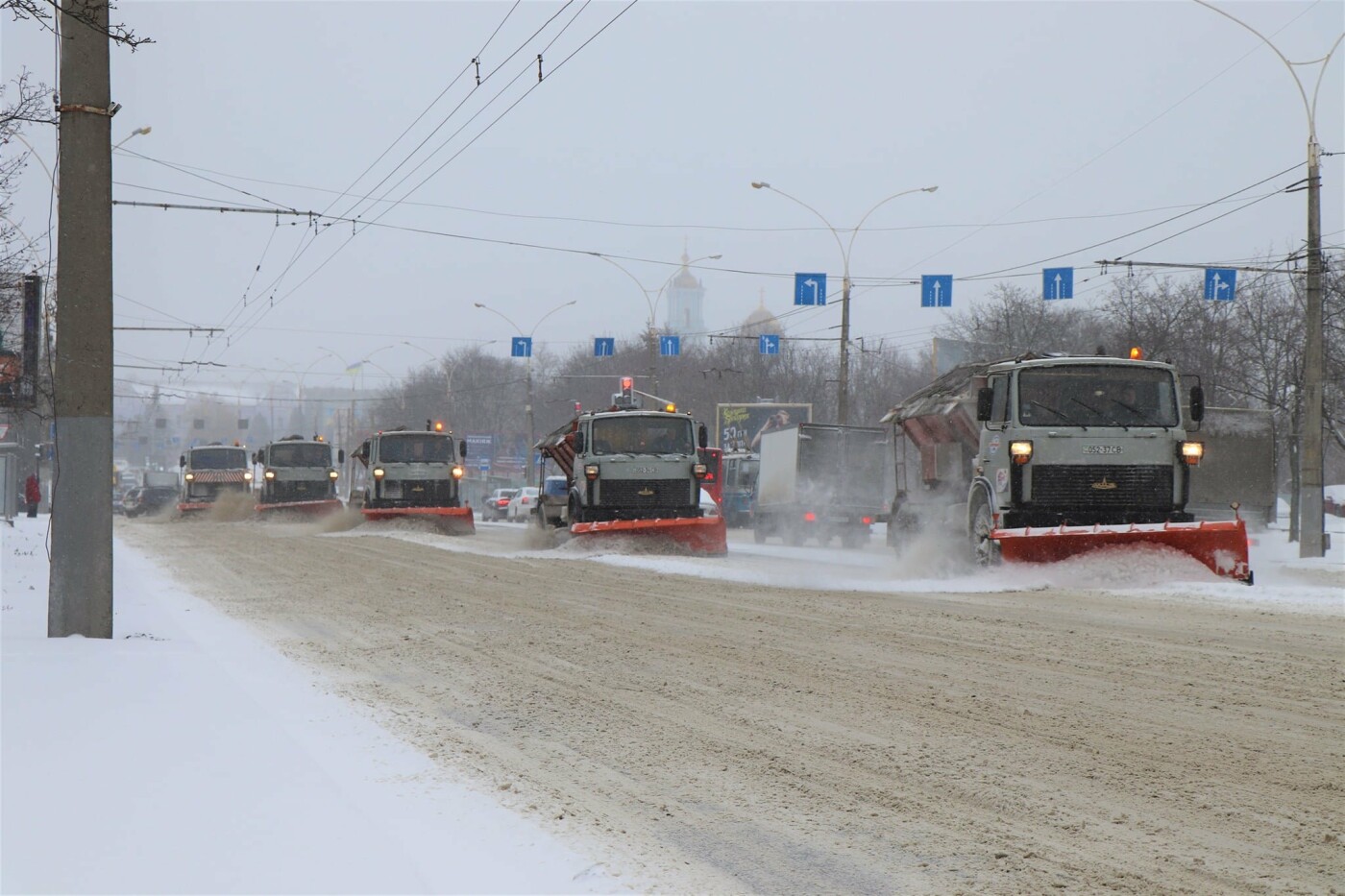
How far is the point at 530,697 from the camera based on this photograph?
789 cm

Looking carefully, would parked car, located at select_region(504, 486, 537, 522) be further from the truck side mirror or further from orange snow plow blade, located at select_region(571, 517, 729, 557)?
the truck side mirror

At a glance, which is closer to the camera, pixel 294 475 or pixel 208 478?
pixel 294 475

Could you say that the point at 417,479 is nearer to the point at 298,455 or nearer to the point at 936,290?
the point at 298,455

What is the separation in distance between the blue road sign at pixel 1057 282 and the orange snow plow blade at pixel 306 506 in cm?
2015

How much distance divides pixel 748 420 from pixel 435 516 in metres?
30.9

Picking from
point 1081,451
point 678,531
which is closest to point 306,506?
point 678,531

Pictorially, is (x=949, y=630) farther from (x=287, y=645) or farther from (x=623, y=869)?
(x=623, y=869)

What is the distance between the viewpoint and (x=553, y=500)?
1019 inches

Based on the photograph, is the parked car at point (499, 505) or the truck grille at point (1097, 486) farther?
the parked car at point (499, 505)

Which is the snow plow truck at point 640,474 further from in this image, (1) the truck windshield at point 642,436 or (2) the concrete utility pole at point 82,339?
(2) the concrete utility pole at point 82,339

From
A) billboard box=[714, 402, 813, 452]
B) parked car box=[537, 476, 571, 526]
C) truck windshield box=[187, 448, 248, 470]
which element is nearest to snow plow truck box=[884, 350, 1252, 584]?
parked car box=[537, 476, 571, 526]

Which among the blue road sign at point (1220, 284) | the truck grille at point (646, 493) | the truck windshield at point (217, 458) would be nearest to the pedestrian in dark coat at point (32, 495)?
the truck windshield at point (217, 458)

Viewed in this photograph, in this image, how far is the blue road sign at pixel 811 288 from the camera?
35531 millimetres

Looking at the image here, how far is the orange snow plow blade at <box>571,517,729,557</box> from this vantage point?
2219 cm
